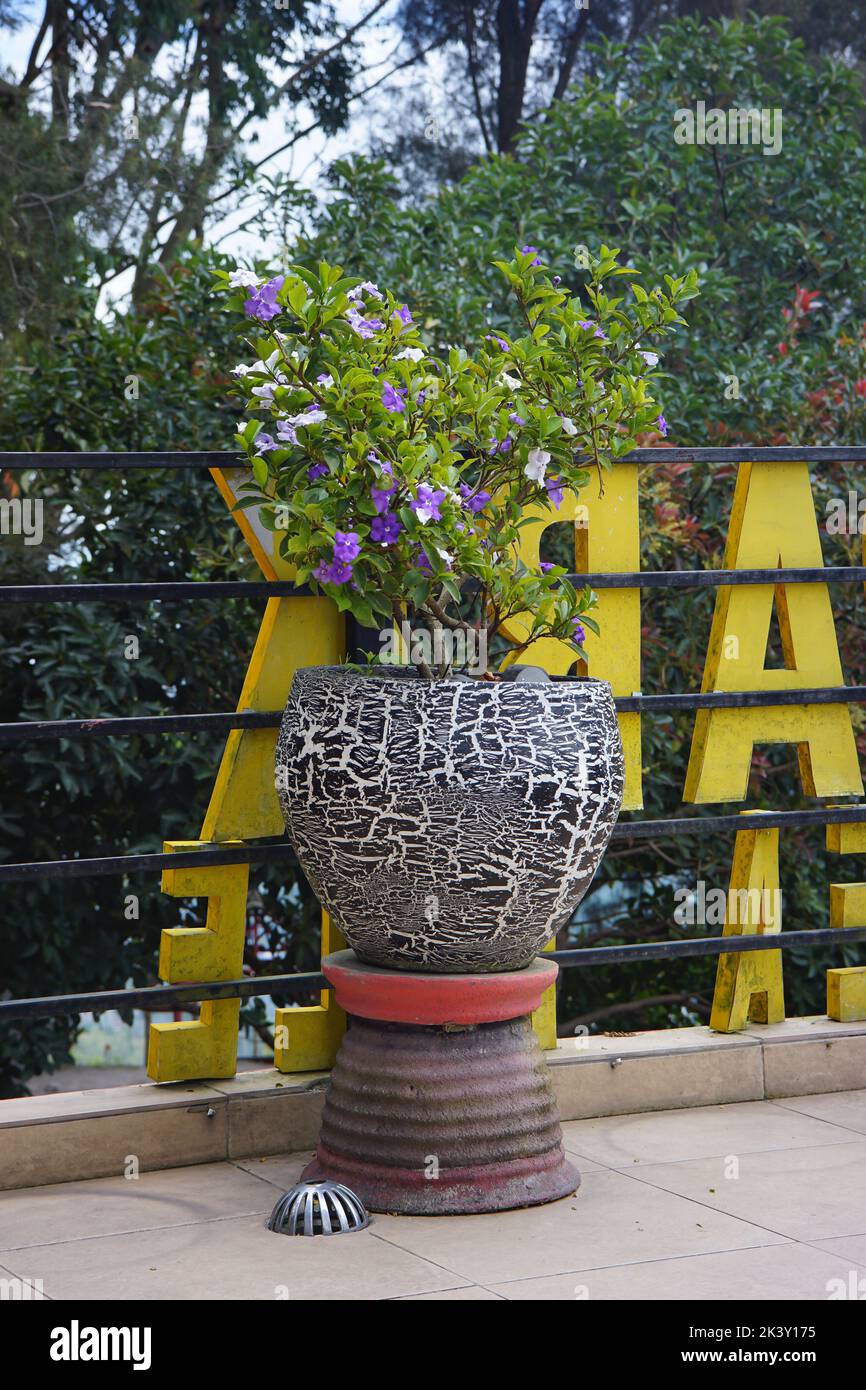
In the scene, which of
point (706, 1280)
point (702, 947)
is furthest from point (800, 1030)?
point (706, 1280)

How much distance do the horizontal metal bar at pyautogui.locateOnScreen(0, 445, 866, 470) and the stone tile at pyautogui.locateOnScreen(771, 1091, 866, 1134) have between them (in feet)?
5.29

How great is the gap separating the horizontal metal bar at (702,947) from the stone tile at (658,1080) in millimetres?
233

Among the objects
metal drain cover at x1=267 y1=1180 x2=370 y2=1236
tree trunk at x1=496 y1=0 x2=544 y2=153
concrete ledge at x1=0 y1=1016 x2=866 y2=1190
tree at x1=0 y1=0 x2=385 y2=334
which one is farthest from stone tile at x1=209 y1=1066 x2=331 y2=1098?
tree trunk at x1=496 y1=0 x2=544 y2=153

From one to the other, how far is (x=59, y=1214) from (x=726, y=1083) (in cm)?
168

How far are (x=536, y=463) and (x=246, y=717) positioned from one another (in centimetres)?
88

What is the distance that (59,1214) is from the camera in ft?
9.84

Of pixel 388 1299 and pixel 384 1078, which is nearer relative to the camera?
pixel 388 1299

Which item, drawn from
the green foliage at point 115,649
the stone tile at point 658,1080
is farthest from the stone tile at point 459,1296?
the green foliage at point 115,649

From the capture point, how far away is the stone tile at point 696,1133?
3410 mm

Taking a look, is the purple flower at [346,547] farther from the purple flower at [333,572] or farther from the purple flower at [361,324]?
the purple flower at [361,324]

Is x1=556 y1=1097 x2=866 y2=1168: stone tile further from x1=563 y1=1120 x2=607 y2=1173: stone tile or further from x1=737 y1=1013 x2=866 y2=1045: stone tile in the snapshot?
x1=737 y1=1013 x2=866 y2=1045: stone tile

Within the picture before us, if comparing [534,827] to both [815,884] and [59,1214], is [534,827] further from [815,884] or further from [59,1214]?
[815,884]

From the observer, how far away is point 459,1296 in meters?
2.56

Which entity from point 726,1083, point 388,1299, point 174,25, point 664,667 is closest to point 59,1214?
point 388,1299
